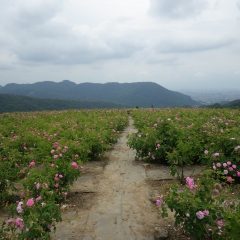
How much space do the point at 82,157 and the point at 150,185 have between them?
2.53 m

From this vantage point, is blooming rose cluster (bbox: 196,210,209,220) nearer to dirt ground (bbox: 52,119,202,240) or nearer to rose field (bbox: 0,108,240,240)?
rose field (bbox: 0,108,240,240)

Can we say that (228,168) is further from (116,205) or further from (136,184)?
(136,184)

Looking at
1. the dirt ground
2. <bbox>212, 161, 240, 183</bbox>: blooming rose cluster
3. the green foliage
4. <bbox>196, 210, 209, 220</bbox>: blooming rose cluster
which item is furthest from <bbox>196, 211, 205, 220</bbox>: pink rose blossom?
the green foliage

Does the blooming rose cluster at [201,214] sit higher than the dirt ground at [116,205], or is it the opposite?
the blooming rose cluster at [201,214]

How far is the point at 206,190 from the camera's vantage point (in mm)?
5219

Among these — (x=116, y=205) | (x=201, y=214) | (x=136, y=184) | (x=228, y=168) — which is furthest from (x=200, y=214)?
(x=136, y=184)

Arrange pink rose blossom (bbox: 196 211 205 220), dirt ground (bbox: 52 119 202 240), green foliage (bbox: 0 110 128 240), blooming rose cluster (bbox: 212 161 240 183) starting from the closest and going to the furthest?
pink rose blossom (bbox: 196 211 205 220)
green foliage (bbox: 0 110 128 240)
blooming rose cluster (bbox: 212 161 240 183)
dirt ground (bbox: 52 119 202 240)

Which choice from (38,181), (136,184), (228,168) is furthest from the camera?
(136,184)

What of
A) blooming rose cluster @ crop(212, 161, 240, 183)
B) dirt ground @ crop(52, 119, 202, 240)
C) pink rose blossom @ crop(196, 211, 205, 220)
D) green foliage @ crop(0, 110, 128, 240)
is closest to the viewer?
pink rose blossom @ crop(196, 211, 205, 220)

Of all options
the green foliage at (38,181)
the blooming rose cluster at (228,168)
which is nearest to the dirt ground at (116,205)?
the green foliage at (38,181)

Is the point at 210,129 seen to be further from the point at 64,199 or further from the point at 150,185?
the point at 64,199

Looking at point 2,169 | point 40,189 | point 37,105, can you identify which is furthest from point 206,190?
point 37,105

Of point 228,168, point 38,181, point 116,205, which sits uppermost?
point 228,168

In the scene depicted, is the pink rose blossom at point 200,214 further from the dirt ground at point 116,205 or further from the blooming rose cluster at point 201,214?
the dirt ground at point 116,205
